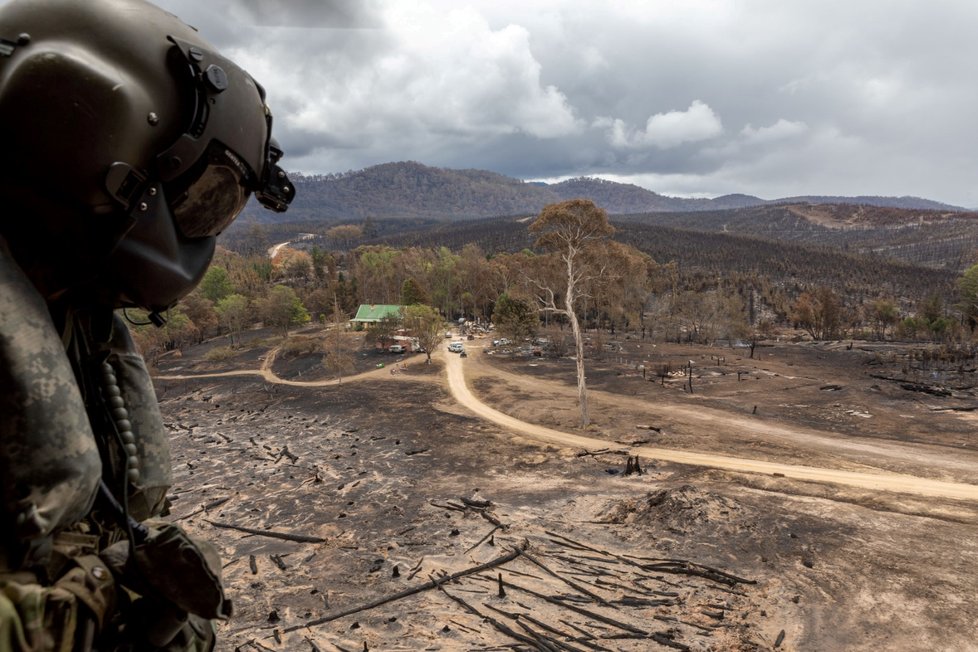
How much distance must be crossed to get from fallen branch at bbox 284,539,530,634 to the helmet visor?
41.1 ft

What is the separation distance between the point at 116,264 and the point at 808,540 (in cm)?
1977

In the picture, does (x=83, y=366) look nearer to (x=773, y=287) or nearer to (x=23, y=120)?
(x=23, y=120)

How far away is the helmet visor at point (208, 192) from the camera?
2547 mm

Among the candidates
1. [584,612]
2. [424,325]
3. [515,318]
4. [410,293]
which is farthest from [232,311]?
[584,612]

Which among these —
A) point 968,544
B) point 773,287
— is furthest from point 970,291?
point 968,544

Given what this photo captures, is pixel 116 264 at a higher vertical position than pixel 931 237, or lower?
lower

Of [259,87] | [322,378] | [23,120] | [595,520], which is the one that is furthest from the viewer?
[322,378]

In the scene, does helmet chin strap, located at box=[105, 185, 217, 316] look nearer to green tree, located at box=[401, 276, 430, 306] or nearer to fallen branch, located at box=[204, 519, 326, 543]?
fallen branch, located at box=[204, 519, 326, 543]

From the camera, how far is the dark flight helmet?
81.7 inches

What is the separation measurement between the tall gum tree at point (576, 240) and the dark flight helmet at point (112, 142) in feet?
101

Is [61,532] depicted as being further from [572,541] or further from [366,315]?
[366,315]

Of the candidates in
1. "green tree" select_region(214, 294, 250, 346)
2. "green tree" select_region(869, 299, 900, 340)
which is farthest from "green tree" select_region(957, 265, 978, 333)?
"green tree" select_region(214, 294, 250, 346)

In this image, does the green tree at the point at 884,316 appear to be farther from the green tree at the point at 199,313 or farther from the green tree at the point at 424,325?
the green tree at the point at 199,313

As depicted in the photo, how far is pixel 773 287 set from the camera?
4483 inches
